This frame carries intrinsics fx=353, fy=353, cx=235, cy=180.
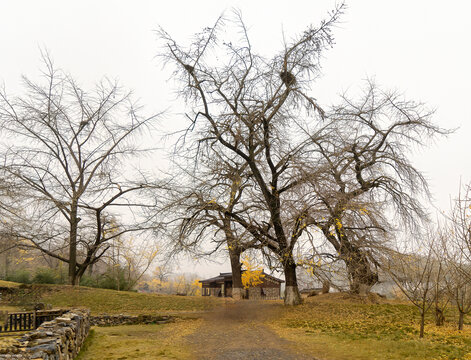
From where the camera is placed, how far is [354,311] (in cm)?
1460

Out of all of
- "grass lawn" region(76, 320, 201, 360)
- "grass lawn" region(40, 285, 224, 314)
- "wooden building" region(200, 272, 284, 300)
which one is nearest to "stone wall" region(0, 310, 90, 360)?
"grass lawn" region(76, 320, 201, 360)

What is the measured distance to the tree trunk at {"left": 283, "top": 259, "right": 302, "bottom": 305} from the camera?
53.5ft

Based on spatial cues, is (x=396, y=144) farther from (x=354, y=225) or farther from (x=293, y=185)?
(x=293, y=185)

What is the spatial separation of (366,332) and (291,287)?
5.90 m

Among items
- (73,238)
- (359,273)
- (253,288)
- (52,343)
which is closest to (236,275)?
(359,273)

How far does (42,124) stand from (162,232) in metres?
10.2

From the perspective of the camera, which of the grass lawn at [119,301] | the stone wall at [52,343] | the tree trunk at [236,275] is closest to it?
the stone wall at [52,343]

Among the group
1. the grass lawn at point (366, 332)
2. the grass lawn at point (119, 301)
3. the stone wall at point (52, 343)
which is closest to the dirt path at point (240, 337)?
the grass lawn at point (366, 332)

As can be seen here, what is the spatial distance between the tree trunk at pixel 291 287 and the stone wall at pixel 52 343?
969 cm

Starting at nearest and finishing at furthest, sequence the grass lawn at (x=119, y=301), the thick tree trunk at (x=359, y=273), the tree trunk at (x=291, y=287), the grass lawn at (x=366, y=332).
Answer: the grass lawn at (x=366, y=332) < the thick tree trunk at (x=359, y=273) < the tree trunk at (x=291, y=287) < the grass lawn at (x=119, y=301)

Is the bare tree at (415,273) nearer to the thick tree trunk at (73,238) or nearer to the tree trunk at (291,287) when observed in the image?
the tree trunk at (291,287)

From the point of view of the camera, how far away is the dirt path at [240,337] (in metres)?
8.47

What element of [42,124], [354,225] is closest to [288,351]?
[354,225]

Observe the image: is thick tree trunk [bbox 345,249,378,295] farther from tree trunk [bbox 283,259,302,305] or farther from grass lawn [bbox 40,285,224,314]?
grass lawn [bbox 40,285,224,314]
